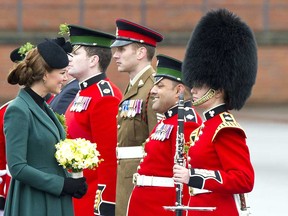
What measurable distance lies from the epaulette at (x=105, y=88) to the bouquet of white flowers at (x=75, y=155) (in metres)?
1.74

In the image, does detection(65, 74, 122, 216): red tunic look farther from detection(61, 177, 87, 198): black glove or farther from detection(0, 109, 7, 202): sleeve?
detection(61, 177, 87, 198): black glove

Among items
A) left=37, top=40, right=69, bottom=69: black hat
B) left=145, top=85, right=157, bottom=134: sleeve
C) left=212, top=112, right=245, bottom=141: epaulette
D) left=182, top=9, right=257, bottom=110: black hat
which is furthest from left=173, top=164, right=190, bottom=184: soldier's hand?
left=145, top=85, right=157, bottom=134: sleeve

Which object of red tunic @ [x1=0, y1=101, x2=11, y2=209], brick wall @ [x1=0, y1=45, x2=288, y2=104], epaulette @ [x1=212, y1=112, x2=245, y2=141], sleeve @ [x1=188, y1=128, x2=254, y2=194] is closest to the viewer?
sleeve @ [x1=188, y1=128, x2=254, y2=194]

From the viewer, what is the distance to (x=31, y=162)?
5.79m

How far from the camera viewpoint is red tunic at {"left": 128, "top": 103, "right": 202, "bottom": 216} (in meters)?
6.67

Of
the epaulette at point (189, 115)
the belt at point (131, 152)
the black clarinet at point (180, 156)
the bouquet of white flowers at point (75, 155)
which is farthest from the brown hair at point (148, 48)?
the bouquet of white flowers at point (75, 155)

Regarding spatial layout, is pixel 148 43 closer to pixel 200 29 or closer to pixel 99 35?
pixel 99 35

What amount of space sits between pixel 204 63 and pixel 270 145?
1046 cm

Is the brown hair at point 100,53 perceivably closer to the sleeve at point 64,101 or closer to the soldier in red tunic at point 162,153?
the sleeve at point 64,101

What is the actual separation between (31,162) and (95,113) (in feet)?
5.95

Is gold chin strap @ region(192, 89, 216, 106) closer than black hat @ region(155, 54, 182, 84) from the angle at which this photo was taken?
Yes

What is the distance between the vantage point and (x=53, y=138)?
19.2 feet

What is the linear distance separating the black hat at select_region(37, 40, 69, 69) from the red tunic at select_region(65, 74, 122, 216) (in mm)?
1616

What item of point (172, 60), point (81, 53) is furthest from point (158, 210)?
point (81, 53)
